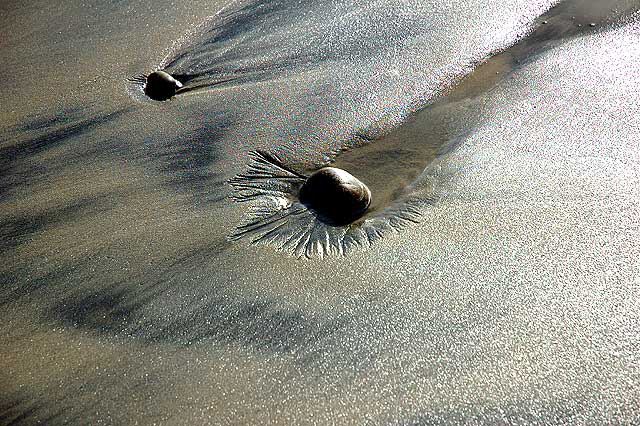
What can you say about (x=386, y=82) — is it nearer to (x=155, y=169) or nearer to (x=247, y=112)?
(x=247, y=112)

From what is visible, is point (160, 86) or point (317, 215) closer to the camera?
point (317, 215)

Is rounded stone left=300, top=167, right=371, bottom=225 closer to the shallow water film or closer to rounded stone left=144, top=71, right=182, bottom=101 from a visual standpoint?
the shallow water film

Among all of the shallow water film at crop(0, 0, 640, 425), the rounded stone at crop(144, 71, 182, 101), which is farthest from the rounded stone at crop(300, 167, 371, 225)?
the rounded stone at crop(144, 71, 182, 101)

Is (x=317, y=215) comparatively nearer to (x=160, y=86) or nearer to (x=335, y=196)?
(x=335, y=196)

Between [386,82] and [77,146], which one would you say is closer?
[77,146]

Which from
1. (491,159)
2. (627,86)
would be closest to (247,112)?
(491,159)

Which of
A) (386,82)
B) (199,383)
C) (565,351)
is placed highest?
A: (386,82)

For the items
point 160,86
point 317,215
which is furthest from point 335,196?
point 160,86
